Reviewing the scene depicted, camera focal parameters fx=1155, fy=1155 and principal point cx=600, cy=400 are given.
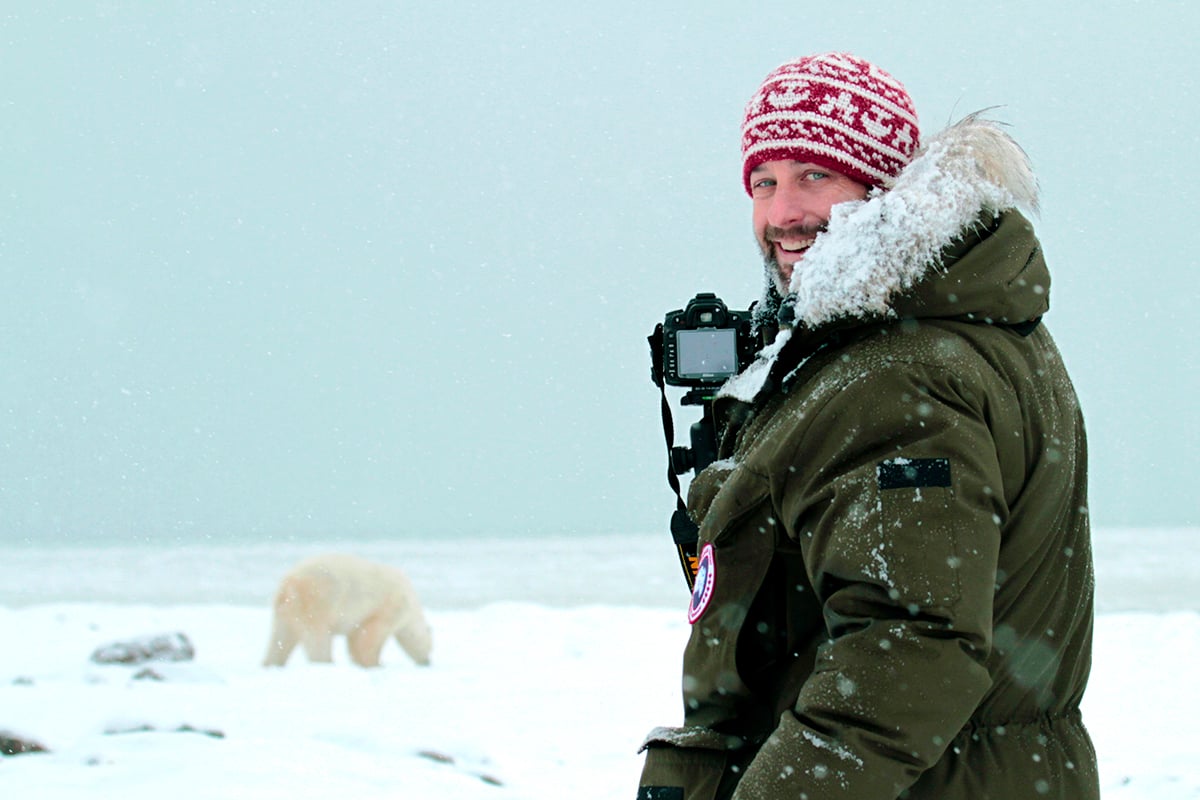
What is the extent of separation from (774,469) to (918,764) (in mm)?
307

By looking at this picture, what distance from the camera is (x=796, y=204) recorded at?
4.66 feet

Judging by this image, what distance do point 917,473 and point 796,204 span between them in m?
0.49

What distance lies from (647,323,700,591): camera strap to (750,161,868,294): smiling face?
35 cm

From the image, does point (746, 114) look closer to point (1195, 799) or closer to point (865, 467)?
point (865, 467)

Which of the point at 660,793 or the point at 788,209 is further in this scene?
the point at 788,209

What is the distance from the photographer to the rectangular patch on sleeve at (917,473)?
3.39 ft

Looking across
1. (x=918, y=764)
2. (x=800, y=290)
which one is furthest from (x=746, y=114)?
(x=918, y=764)

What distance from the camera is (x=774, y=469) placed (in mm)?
1163

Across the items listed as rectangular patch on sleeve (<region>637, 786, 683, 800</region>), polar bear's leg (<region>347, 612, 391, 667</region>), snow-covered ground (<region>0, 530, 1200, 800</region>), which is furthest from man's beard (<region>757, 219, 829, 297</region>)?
polar bear's leg (<region>347, 612, 391, 667</region>)

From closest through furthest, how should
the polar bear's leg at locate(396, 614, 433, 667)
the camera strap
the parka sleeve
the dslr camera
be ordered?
the parka sleeve < the camera strap < the dslr camera < the polar bear's leg at locate(396, 614, 433, 667)

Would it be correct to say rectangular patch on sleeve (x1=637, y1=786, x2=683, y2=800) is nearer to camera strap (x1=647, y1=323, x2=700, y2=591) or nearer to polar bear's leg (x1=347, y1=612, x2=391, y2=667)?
camera strap (x1=647, y1=323, x2=700, y2=591)

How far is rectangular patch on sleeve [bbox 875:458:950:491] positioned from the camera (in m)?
1.03

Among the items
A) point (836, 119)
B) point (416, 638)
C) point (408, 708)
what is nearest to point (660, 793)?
point (836, 119)

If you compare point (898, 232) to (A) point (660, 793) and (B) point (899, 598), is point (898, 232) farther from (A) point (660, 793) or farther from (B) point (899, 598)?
(A) point (660, 793)
